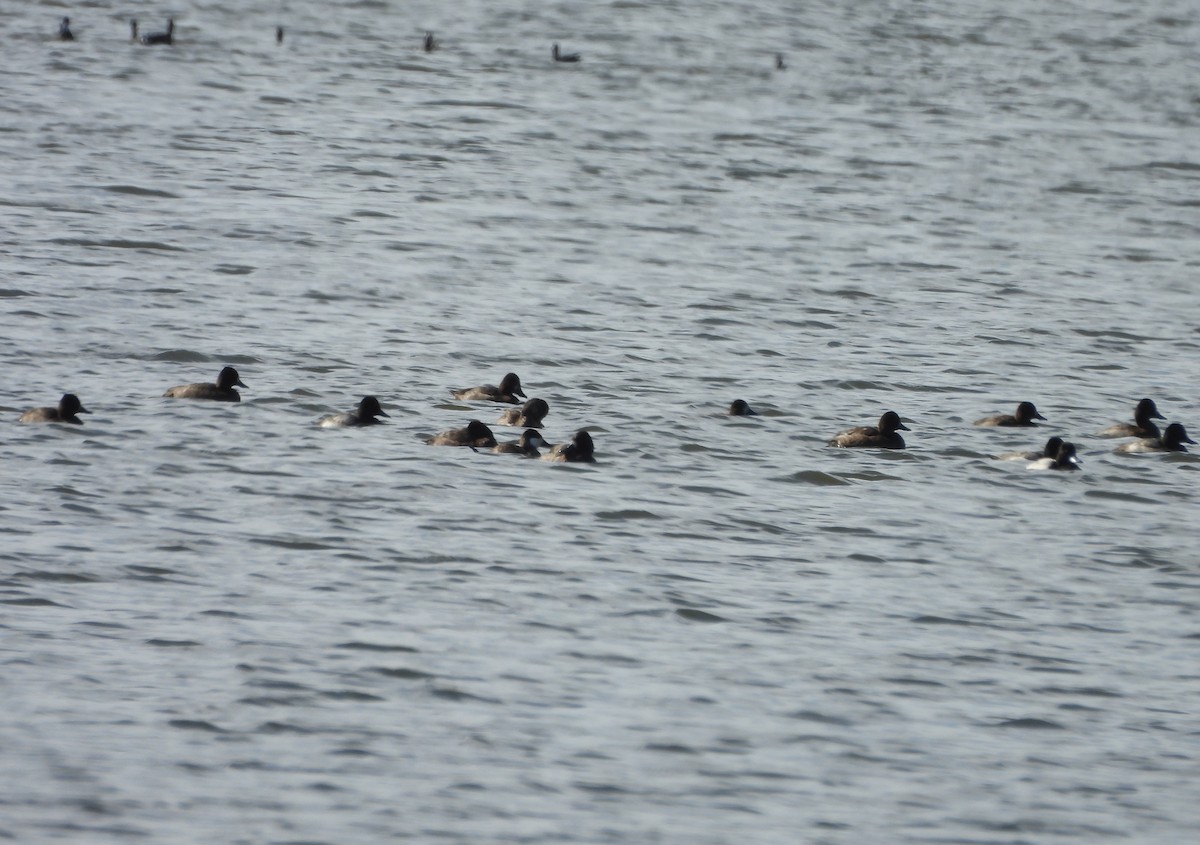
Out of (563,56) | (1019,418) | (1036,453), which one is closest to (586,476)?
(1036,453)

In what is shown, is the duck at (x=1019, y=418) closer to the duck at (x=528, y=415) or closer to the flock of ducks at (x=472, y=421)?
the flock of ducks at (x=472, y=421)

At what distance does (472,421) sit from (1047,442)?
5.54 metres

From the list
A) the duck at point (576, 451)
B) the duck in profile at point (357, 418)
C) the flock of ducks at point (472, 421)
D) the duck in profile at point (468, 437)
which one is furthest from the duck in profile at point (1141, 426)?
the duck in profile at point (357, 418)

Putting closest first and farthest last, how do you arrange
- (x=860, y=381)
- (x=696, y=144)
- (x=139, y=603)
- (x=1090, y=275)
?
(x=139, y=603)
(x=860, y=381)
(x=1090, y=275)
(x=696, y=144)

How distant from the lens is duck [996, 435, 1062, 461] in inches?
754

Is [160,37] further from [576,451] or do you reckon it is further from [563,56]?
[576,451]

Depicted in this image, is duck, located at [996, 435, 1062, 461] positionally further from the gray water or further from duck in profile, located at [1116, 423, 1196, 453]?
duck in profile, located at [1116, 423, 1196, 453]

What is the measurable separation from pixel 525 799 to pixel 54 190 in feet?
69.0

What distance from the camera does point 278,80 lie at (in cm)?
4084

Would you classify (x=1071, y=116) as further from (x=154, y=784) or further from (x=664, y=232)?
(x=154, y=784)

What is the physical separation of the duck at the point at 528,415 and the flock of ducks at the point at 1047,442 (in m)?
2.06

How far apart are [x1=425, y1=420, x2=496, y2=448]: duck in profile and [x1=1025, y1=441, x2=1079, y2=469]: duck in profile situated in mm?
5057

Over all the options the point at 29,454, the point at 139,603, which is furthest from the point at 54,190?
the point at 139,603

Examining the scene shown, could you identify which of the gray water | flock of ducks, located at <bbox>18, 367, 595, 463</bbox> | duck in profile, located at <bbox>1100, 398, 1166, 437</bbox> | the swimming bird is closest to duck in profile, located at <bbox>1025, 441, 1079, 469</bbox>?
the gray water
